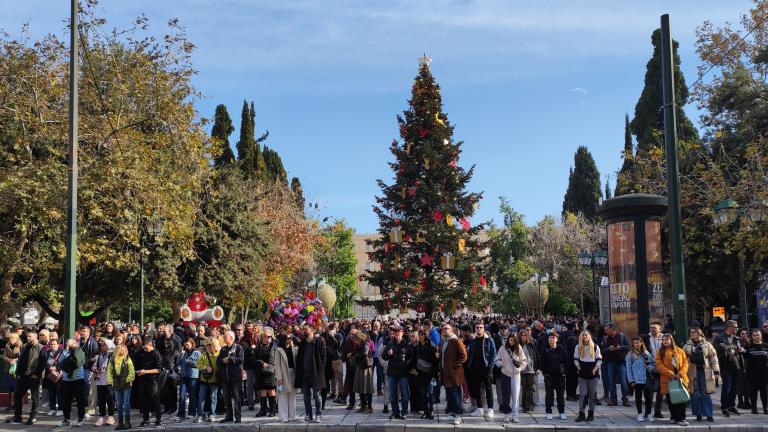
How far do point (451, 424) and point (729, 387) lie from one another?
19.2 ft

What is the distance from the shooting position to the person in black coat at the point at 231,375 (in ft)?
50.3

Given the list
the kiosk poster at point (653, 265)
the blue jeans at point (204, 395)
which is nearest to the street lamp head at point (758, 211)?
the kiosk poster at point (653, 265)

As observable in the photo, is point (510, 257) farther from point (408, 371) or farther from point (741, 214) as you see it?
point (408, 371)

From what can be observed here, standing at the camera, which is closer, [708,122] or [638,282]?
[638,282]

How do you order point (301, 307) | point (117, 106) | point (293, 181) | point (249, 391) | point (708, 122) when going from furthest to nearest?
point (293, 181) → point (301, 307) → point (708, 122) → point (117, 106) → point (249, 391)

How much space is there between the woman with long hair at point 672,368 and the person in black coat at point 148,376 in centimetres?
961

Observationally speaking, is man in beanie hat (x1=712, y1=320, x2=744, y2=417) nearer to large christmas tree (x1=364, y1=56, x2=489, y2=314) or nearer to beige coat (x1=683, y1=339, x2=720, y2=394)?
Answer: beige coat (x1=683, y1=339, x2=720, y2=394)

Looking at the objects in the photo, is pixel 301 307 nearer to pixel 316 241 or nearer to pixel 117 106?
pixel 117 106

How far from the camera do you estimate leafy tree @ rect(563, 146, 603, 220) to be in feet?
254

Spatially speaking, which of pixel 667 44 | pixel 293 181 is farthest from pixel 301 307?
pixel 293 181

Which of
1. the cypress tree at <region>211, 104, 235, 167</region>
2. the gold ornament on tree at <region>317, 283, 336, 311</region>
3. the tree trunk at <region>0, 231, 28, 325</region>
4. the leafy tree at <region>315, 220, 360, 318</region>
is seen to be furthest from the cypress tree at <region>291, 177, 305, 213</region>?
the tree trunk at <region>0, 231, 28, 325</region>

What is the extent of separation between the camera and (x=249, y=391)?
17.1 m

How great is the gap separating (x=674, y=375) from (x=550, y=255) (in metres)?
53.0

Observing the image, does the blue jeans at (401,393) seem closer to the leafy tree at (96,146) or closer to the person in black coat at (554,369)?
the person in black coat at (554,369)
